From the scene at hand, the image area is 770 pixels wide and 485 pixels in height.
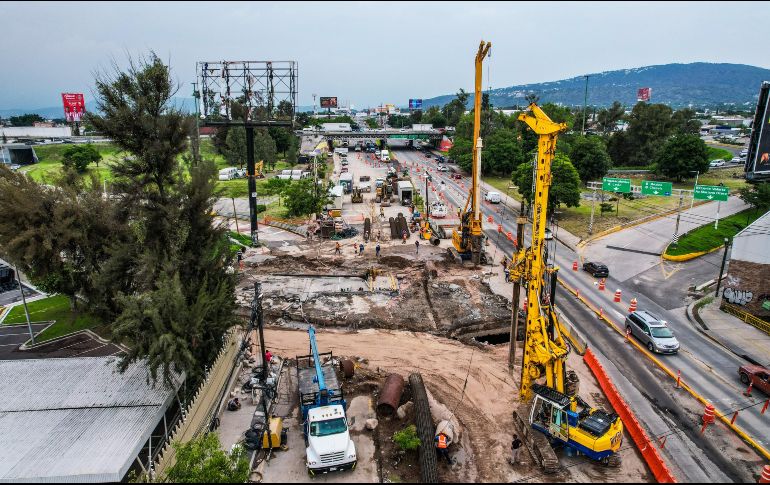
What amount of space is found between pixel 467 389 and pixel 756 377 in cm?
1297

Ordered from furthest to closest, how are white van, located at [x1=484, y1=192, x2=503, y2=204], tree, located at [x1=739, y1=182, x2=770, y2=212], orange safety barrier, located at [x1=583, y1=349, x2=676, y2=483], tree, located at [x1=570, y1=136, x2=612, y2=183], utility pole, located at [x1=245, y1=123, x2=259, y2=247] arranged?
tree, located at [x1=570, y1=136, x2=612, y2=183] → white van, located at [x1=484, y1=192, x2=503, y2=204] → tree, located at [x1=739, y1=182, x2=770, y2=212] → utility pole, located at [x1=245, y1=123, x2=259, y2=247] → orange safety barrier, located at [x1=583, y1=349, x2=676, y2=483]

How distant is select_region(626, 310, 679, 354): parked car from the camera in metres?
23.6

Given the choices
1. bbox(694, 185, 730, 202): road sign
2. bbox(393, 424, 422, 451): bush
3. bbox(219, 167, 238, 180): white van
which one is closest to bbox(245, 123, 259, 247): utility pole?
bbox(393, 424, 422, 451): bush

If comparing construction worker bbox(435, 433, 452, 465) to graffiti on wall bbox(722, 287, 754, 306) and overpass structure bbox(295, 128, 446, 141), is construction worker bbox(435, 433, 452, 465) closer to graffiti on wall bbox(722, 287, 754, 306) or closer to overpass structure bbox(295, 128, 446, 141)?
graffiti on wall bbox(722, 287, 754, 306)

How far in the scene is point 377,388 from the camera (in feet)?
69.0

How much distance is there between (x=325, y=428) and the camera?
16219mm

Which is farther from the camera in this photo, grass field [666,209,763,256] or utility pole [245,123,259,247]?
utility pole [245,123,259,247]

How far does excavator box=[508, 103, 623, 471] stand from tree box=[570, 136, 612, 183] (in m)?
54.4

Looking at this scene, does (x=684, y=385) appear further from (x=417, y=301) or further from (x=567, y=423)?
(x=417, y=301)

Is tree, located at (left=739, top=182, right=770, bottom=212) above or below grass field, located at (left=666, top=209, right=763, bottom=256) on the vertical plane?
above

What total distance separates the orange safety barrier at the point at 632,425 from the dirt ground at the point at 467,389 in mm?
334

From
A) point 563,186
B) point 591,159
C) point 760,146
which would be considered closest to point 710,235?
point 563,186

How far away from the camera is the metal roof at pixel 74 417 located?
1346 centimetres

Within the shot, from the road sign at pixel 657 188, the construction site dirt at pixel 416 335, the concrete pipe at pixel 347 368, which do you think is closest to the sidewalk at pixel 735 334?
the construction site dirt at pixel 416 335
